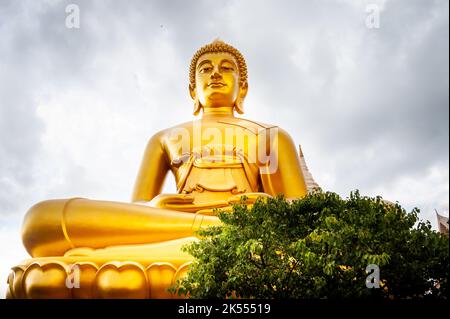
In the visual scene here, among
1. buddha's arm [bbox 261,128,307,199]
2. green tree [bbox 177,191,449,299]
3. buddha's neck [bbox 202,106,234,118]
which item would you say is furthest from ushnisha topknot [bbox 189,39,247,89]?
green tree [bbox 177,191,449,299]

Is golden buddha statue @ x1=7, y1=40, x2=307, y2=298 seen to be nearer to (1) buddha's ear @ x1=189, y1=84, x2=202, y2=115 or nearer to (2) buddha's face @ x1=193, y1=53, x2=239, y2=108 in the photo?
(2) buddha's face @ x1=193, y1=53, x2=239, y2=108

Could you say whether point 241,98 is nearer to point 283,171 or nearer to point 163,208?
point 283,171

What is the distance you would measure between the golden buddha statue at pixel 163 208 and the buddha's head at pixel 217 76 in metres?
0.02

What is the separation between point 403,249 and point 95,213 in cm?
279

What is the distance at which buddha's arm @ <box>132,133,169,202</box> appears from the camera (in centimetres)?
688

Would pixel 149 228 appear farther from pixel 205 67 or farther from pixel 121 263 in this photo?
pixel 205 67

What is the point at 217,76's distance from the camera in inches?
297

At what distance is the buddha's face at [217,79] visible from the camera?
7566 millimetres

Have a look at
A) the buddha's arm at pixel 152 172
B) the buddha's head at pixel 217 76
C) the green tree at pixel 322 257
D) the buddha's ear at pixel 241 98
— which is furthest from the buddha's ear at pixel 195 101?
the green tree at pixel 322 257

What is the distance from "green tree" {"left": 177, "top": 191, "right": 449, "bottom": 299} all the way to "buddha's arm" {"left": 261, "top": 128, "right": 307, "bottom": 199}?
2.28 m

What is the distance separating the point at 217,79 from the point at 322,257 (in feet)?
13.7

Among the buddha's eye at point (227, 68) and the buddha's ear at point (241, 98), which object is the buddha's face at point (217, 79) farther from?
the buddha's ear at point (241, 98)
